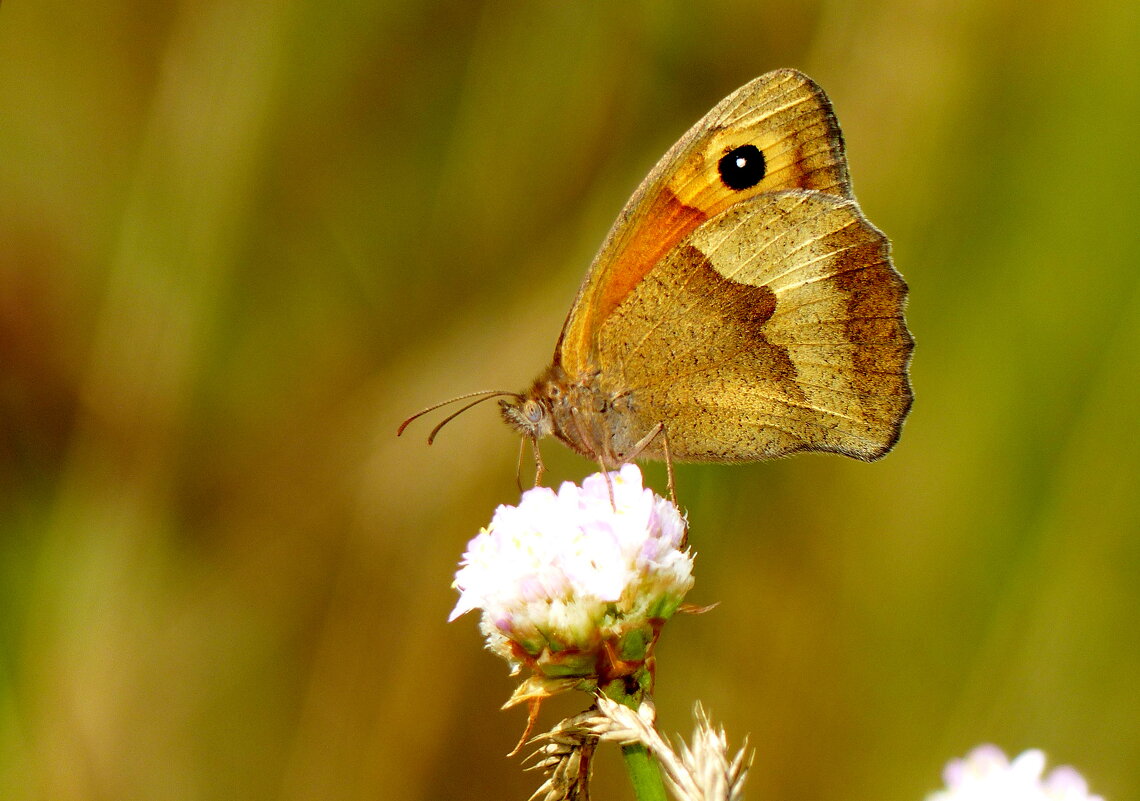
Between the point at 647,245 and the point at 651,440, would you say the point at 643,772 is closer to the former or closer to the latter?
the point at 651,440

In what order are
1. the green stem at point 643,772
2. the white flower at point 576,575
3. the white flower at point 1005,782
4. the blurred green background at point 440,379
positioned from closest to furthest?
the white flower at point 1005,782 < the green stem at point 643,772 < the white flower at point 576,575 < the blurred green background at point 440,379

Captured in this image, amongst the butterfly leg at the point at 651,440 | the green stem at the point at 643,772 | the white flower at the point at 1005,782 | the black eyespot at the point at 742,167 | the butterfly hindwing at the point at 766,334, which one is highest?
the black eyespot at the point at 742,167

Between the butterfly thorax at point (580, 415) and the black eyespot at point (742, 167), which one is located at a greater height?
the black eyespot at point (742, 167)

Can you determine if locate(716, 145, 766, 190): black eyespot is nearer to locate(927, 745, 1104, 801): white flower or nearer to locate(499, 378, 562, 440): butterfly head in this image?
locate(499, 378, 562, 440): butterfly head

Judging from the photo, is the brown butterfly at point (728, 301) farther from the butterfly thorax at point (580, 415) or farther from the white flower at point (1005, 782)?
the white flower at point (1005, 782)

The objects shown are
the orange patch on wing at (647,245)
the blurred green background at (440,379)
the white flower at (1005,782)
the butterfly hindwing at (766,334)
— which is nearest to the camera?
the white flower at (1005,782)

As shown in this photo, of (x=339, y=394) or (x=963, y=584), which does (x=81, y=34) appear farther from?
(x=963, y=584)

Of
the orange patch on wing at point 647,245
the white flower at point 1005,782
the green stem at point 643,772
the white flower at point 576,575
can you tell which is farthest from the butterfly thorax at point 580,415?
the white flower at point 1005,782

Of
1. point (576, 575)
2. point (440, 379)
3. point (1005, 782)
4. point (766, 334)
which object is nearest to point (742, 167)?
point (766, 334)
